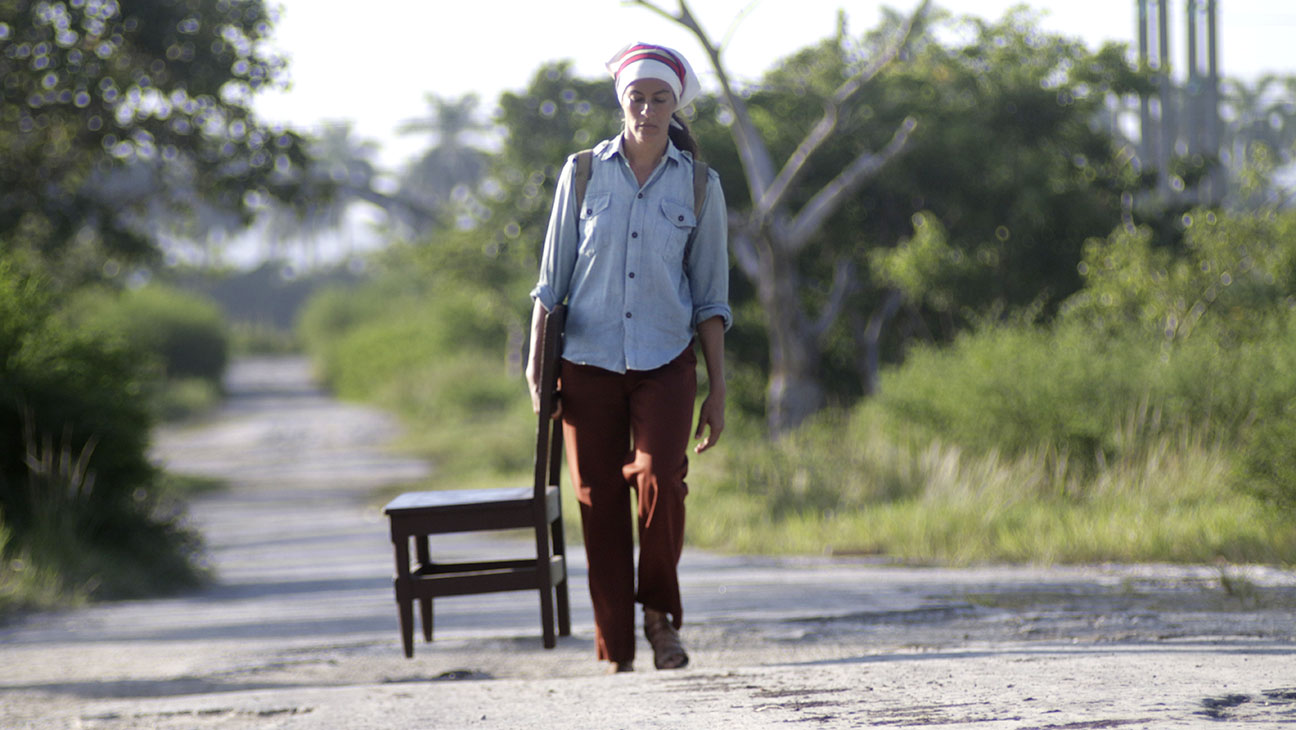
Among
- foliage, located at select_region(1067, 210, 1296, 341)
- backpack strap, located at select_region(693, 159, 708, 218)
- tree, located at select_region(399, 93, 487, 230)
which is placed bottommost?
backpack strap, located at select_region(693, 159, 708, 218)

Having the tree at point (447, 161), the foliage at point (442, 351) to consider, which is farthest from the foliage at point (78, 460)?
the tree at point (447, 161)

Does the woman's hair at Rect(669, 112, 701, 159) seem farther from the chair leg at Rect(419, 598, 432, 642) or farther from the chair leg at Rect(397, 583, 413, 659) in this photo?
the chair leg at Rect(419, 598, 432, 642)

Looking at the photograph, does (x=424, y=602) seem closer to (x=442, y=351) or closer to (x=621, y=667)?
(x=621, y=667)

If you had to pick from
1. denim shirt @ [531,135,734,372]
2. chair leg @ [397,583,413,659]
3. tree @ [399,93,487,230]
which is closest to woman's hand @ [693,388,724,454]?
denim shirt @ [531,135,734,372]

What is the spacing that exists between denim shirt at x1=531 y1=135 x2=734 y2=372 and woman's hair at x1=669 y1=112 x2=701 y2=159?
73 mm

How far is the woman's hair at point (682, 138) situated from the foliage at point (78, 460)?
4.73 metres

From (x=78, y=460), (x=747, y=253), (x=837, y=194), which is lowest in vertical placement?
(x=78, y=460)

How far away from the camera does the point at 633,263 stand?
3.98 m

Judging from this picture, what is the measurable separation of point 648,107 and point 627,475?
1.09 metres

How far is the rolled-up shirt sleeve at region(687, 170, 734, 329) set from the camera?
407cm

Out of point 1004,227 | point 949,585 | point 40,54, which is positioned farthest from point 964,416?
point 40,54

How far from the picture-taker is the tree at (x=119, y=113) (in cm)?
1355

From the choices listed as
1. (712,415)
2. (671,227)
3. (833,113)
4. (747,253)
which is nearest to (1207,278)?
(833,113)

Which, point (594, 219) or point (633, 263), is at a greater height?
point (594, 219)
